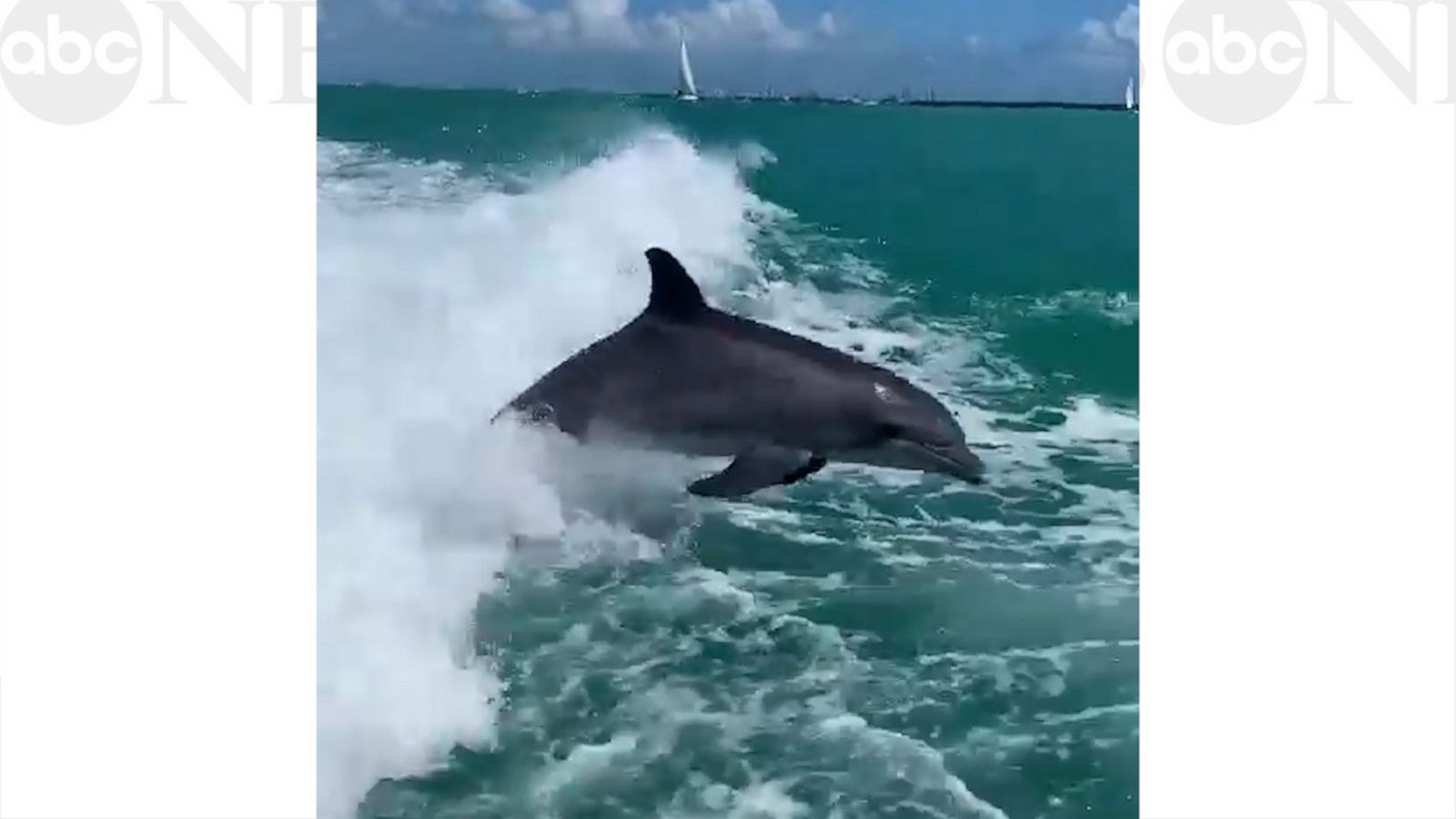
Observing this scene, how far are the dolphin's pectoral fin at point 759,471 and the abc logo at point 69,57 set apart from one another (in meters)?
2.01

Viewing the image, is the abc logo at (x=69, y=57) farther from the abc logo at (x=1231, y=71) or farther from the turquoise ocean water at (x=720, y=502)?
the abc logo at (x=1231, y=71)

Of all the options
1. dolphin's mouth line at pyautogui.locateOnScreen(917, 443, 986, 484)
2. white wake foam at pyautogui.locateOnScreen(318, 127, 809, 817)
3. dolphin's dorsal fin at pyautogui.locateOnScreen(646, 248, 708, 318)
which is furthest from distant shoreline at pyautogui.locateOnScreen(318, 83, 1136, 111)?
dolphin's mouth line at pyautogui.locateOnScreen(917, 443, 986, 484)

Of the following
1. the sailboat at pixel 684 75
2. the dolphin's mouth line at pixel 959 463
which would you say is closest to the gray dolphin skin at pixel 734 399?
the dolphin's mouth line at pixel 959 463

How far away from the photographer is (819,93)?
4.00 m

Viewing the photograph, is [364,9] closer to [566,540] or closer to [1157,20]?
[566,540]

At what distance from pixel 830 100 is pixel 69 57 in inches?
84.4

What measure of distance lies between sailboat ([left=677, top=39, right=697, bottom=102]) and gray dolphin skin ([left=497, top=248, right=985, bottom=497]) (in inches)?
18.7

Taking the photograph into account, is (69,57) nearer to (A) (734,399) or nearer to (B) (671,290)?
(B) (671,290)

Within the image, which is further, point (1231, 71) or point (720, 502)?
point (1231, 71)

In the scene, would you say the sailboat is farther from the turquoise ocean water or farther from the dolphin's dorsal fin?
the dolphin's dorsal fin

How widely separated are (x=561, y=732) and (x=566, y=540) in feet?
1.68

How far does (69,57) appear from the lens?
13.3ft

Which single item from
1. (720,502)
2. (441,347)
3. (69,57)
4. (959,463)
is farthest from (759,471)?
(69,57)

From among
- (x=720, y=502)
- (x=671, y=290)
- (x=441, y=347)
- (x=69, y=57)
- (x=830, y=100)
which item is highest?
(x=69, y=57)
